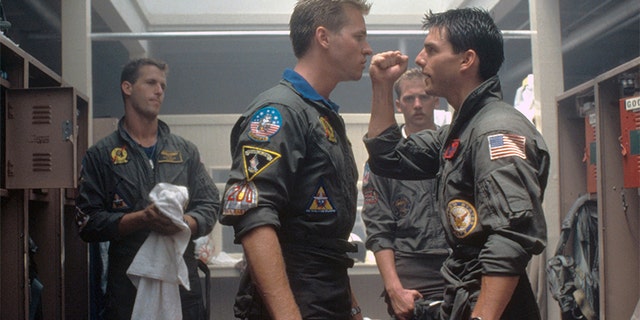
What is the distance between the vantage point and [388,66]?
247cm

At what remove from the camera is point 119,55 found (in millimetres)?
8734

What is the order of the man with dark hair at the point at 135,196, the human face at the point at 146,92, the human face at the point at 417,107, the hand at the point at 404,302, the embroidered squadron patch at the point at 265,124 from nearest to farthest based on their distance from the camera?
the embroidered squadron patch at the point at 265,124 → the hand at the point at 404,302 → the man with dark hair at the point at 135,196 → the human face at the point at 417,107 → the human face at the point at 146,92

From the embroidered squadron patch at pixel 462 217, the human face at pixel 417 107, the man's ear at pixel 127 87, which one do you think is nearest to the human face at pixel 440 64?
the embroidered squadron patch at pixel 462 217

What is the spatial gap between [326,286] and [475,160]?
0.56 metres

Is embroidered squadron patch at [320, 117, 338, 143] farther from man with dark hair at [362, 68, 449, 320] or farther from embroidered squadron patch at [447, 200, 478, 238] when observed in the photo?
man with dark hair at [362, 68, 449, 320]

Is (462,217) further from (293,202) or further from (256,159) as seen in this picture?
(256,159)

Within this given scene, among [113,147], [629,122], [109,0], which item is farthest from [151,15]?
[629,122]

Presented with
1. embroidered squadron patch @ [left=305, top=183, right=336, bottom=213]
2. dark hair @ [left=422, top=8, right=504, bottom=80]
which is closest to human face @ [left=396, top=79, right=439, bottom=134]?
dark hair @ [left=422, top=8, right=504, bottom=80]

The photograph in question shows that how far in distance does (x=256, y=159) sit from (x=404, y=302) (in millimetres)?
1540

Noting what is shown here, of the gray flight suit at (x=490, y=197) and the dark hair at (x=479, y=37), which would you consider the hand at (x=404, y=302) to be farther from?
the dark hair at (x=479, y=37)

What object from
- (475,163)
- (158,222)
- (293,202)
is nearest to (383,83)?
(475,163)

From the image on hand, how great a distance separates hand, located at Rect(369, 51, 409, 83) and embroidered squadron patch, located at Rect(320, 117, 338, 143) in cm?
26

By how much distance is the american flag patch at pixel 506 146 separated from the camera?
2.15 m

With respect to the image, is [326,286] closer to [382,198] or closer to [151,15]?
[382,198]
